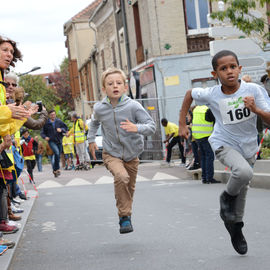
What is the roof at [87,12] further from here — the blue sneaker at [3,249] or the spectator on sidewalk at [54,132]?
the blue sneaker at [3,249]

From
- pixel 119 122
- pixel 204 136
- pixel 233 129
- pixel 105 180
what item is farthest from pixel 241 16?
pixel 233 129

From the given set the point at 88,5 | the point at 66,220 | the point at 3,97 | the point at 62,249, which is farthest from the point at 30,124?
the point at 88,5

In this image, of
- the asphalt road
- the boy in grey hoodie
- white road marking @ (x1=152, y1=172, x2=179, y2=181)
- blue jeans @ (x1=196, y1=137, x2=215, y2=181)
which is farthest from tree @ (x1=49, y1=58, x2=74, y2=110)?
the boy in grey hoodie

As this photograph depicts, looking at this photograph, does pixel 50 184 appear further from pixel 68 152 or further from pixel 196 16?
pixel 196 16

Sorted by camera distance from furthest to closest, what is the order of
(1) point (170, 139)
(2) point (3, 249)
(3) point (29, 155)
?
(1) point (170, 139) < (3) point (29, 155) < (2) point (3, 249)

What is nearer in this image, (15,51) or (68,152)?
(15,51)

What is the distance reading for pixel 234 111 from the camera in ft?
18.8

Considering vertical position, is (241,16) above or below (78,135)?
above

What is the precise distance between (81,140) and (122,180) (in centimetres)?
1768

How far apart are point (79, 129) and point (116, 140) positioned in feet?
56.4

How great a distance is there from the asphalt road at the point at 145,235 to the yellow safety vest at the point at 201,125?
66.2 inches

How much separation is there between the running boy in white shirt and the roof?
154ft

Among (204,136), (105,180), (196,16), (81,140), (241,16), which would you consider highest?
(196,16)

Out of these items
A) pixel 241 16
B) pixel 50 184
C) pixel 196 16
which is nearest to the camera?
pixel 241 16
